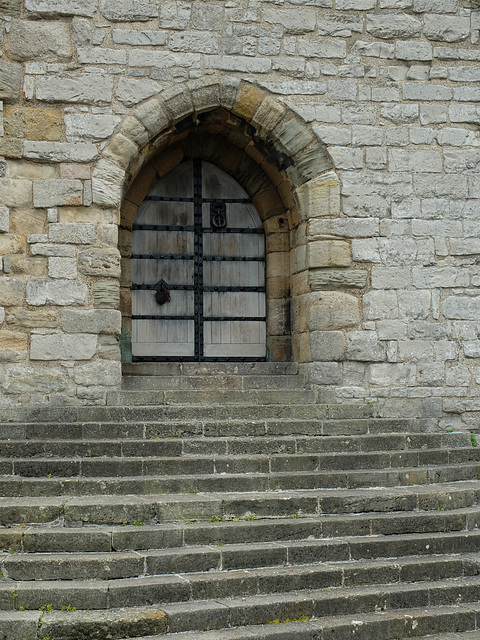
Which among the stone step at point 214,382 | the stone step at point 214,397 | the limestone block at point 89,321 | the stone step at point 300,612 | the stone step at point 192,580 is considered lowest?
the stone step at point 300,612

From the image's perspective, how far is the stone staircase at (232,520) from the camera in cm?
430

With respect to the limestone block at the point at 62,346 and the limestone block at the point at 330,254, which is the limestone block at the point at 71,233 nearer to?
the limestone block at the point at 62,346

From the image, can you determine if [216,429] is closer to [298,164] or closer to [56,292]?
[56,292]

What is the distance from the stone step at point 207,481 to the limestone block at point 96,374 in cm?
113

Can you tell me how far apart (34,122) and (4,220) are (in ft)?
2.97

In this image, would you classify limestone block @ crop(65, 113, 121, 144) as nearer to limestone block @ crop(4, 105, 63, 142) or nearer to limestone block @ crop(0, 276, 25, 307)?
limestone block @ crop(4, 105, 63, 142)

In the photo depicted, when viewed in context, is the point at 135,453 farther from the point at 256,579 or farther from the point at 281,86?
the point at 281,86

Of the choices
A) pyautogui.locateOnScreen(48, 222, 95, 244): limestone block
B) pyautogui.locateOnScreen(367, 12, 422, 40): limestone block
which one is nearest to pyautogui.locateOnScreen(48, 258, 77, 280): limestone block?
pyautogui.locateOnScreen(48, 222, 95, 244): limestone block

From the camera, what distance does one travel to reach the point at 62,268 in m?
6.55

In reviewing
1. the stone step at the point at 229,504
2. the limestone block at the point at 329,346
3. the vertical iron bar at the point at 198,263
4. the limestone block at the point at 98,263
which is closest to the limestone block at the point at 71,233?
the limestone block at the point at 98,263

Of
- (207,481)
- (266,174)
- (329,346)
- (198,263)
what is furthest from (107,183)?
(207,481)

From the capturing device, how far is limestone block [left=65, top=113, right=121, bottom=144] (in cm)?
669

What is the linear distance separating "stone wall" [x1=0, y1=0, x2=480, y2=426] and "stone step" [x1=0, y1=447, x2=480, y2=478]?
3.03 ft

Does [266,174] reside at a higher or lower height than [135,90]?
lower
